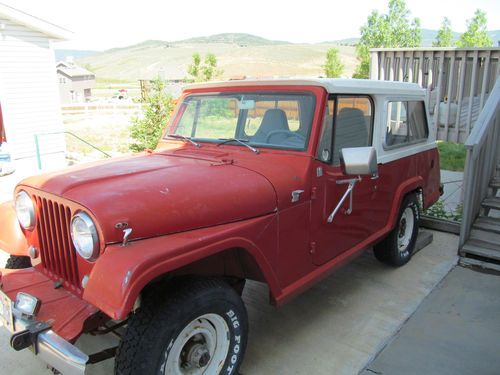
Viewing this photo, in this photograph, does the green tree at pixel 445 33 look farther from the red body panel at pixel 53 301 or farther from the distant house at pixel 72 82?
the distant house at pixel 72 82

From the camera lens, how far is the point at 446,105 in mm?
7711

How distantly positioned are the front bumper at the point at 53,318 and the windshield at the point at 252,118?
64.2 inches

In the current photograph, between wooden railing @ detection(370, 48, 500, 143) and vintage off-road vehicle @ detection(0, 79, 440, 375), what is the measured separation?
13.9 ft

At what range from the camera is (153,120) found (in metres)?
9.27

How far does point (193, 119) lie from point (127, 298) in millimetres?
2136

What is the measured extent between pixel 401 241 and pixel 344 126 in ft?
6.09

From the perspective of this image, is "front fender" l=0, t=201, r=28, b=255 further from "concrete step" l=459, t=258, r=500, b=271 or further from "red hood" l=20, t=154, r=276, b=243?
"concrete step" l=459, t=258, r=500, b=271

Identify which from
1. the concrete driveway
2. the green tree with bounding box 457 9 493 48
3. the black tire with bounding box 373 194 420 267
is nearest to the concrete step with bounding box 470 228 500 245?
the concrete driveway

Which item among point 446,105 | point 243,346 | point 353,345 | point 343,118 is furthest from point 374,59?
point 243,346

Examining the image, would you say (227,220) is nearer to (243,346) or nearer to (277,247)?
(277,247)

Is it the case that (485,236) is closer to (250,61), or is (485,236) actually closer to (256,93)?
(256,93)

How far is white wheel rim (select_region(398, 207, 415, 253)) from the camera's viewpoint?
4.59 metres

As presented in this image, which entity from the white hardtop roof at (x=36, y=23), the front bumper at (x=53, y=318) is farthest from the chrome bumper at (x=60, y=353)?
the white hardtop roof at (x=36, y=23)

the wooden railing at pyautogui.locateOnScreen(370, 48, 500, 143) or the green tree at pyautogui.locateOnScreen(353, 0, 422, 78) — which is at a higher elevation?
the green tree at pyautogui.locateOnScreen(353, 0, 422, 78)
